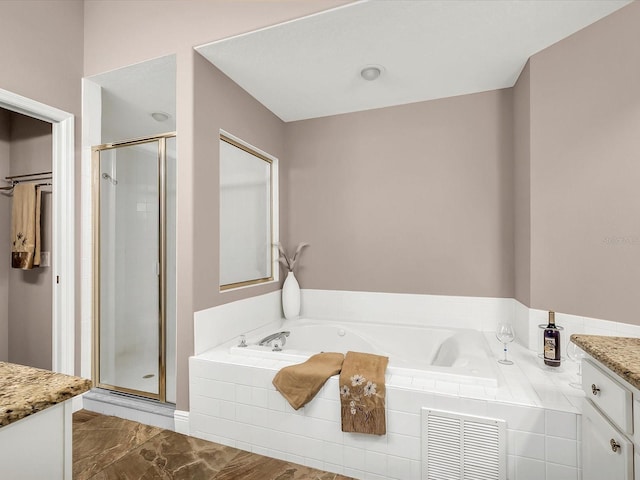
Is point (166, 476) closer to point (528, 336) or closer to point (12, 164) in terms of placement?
point (528, 336)

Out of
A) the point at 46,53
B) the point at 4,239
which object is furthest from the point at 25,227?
the point at 46,53

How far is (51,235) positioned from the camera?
264 cm

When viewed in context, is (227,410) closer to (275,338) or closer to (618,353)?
(275,338)

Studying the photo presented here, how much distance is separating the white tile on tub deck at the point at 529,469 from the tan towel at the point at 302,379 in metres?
0.89

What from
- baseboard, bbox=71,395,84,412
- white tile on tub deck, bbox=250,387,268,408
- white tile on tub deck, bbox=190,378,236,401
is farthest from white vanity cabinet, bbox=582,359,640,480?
baseboard, bbox=71,395,84,412

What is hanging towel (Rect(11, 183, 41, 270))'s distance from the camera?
2562mm

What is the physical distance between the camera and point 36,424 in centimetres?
70

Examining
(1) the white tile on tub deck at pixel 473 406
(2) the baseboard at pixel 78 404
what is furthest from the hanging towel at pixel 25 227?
(1) the white tile on tub deck at pixel 473 406

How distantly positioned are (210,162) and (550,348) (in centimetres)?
233

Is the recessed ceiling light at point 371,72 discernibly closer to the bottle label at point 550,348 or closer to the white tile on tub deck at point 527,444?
the bottle label at point 550,348

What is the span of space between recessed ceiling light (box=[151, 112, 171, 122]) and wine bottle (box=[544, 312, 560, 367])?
3325 millimetres

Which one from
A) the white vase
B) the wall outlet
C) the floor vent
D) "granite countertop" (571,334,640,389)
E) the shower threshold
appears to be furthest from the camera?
the white vase

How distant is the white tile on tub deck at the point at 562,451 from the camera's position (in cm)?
139

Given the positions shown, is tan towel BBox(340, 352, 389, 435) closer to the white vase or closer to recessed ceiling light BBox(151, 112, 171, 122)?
the white vase
